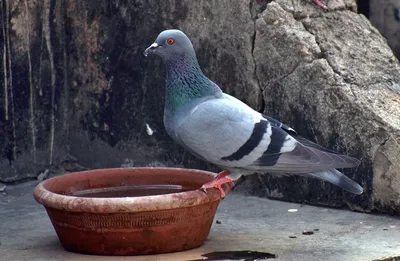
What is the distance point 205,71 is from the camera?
600 centimetres

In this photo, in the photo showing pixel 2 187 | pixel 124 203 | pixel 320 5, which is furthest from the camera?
pixel 2 187

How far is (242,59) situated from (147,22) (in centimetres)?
76

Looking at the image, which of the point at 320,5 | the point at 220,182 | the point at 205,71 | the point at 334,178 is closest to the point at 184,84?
the point at 220,182

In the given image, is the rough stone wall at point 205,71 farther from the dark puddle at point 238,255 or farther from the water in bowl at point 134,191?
the dark puddle at point 238,255

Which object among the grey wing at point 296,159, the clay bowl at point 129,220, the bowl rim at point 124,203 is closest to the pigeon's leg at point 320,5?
the grey wing at point 296,159

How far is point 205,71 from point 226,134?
1.47 meters

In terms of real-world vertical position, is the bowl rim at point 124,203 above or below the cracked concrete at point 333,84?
below

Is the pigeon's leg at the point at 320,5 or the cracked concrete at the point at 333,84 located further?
the pigeon's leg at the point at 320,5

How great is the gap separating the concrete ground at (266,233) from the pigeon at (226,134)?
0.34m

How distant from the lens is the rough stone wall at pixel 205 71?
545cm

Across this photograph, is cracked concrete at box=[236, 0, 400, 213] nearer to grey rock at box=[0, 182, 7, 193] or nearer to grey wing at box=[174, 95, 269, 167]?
grey wing at box=[174, 95, 269, 167]

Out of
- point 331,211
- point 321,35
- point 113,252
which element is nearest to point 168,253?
→ point 113,252

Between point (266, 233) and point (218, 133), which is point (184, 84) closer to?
point (218, 133)

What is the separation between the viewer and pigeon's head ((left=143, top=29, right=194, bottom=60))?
481cm
